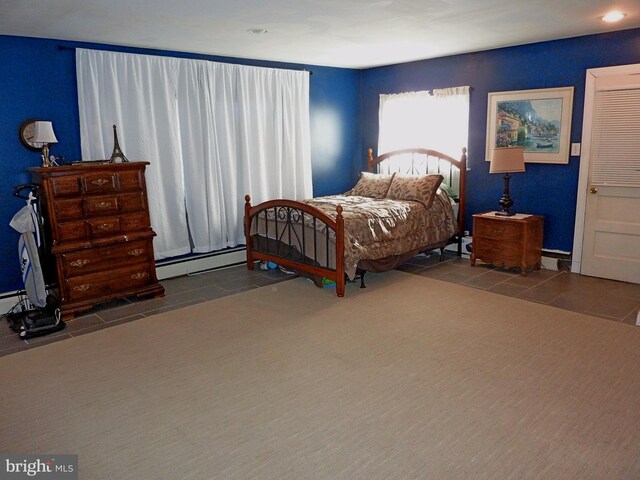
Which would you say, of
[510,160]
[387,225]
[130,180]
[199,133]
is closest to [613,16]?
[510,160]

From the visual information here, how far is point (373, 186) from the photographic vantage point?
5.97 meters

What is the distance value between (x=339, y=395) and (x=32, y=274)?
9.19 ft

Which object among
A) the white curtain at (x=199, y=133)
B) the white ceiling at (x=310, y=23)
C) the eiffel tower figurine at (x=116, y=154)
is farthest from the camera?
the white curtain at (x=199, y=133)

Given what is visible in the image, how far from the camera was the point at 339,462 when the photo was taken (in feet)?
7.20

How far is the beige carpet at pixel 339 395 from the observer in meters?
2.21

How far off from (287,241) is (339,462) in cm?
303

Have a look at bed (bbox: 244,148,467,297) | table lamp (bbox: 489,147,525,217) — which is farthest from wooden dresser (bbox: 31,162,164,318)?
table lamp (bbox: 489,147,525,217)

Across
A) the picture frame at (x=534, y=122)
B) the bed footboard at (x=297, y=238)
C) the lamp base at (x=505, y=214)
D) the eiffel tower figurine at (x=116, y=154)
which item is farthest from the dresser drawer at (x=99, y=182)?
the picture frame at (x=534, y=122)

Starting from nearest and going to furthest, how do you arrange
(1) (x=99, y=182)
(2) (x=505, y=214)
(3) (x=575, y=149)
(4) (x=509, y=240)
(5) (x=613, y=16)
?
(5) (x=613, y=16) < (1) (x=99, y=182) < (3) (x=575, y=149) < (4) (x=509, y=240) < (2) (x=505, y=214)

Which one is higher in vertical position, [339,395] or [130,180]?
[130,180]

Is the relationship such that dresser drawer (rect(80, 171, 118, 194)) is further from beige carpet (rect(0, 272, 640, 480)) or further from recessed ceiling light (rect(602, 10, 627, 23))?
recessed ceiling light (rect(602, 10, 627, 23))

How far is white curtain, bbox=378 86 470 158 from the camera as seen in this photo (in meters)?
5.87

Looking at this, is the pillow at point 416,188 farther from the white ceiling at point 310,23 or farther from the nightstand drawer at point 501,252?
the white ceiling at point 310,23

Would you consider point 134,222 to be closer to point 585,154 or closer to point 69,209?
point 69,209
